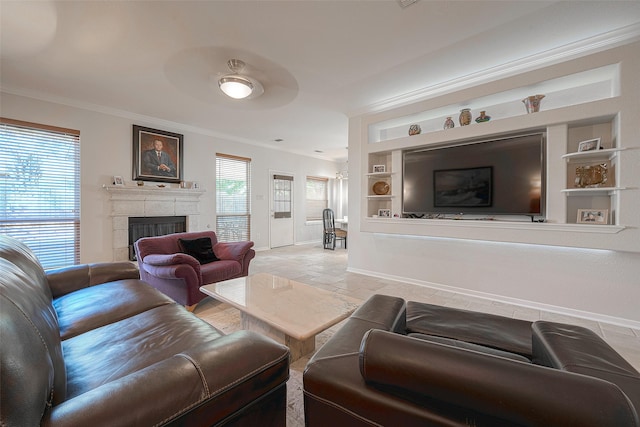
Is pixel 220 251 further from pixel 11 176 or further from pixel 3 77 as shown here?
pixel 3 77

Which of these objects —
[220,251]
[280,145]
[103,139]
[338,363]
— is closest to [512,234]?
[338,363]

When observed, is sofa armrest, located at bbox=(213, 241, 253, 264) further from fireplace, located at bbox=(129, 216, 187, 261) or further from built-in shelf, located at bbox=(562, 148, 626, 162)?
built-in shelf, located at bbox=(562, 148, 626, 162)

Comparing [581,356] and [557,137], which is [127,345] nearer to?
[581,356]

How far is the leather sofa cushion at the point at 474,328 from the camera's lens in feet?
4.17

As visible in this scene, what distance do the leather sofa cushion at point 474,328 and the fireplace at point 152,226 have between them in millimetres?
4588

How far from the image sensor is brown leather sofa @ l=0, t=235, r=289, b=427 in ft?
2.01

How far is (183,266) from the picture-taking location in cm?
254

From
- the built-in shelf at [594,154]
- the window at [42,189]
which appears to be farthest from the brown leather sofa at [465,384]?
the window at [42,189]

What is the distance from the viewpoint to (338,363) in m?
0.92

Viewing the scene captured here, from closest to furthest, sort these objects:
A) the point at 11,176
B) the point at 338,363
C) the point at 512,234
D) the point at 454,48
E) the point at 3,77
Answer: the point at 338,363, the point at 454,48, the point at 512,234, the point at 3,77, the point at 11,176

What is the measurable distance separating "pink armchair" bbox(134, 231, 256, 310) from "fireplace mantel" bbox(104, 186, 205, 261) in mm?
1581

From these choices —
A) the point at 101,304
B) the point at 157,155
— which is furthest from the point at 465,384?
the point at 157,155

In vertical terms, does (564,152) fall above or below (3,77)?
below

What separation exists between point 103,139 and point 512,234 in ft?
19.4
